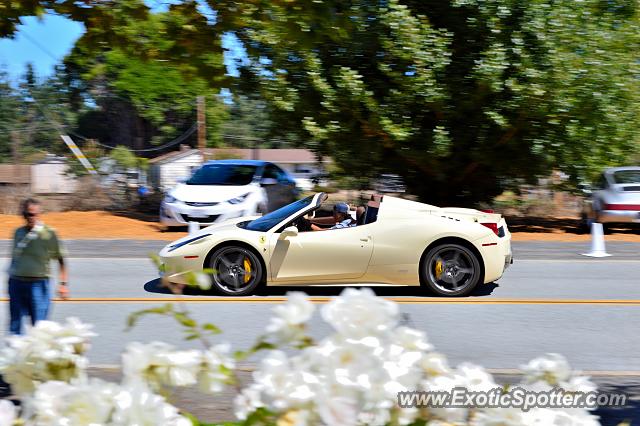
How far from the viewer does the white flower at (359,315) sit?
2045mm

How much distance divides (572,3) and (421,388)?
18.9 m

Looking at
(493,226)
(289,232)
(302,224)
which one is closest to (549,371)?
(289,232)

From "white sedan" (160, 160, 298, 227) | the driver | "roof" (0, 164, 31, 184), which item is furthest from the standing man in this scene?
"roof" (0, 164, 31, 184)

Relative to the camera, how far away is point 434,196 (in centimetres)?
2227

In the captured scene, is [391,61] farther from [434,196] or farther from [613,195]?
[613,195]

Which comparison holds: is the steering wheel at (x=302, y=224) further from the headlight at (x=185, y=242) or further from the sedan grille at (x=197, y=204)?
the sedan grille at (x=197, y=204)

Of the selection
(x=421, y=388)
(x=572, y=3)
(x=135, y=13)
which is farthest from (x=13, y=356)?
(x=572, y=3)

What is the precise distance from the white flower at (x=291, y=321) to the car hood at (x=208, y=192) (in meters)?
17.5

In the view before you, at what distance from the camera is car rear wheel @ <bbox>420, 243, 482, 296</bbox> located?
1093cm

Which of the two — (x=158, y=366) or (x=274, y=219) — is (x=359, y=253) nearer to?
(x=274, y=219)

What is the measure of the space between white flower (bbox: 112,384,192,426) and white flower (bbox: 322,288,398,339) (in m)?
→ 0.44

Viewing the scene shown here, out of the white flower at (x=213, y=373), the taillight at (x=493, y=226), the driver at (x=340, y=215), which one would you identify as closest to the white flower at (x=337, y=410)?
the white flower at (x=213, y=373)

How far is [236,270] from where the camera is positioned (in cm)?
1104

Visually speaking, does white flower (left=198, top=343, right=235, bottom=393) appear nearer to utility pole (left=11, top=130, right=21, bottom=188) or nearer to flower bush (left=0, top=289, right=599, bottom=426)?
flower bush (left=0, top=289, right=599, bottom=426)
